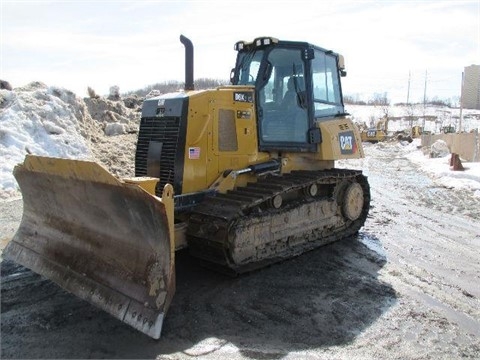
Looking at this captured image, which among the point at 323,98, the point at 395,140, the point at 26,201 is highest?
the point at 323,98

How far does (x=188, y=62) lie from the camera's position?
6.50 meters

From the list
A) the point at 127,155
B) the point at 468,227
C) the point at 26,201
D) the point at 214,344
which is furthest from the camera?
the point at 127,155

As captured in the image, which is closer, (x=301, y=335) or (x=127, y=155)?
(x=301, y=335)

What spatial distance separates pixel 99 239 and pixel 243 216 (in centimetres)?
165

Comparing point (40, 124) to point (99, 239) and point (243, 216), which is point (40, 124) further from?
point (243, 216)

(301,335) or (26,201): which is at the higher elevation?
(26,201)

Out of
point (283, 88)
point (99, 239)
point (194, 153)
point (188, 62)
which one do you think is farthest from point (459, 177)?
point (99, 239)

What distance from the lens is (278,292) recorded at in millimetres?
5426

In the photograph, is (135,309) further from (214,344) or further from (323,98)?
(323,98)

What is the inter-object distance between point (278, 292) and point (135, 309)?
1.71 meters

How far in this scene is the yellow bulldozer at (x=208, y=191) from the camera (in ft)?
15.4

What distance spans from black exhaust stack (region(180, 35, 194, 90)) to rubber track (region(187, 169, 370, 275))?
161cm

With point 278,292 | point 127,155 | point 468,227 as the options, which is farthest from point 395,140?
point 278,292

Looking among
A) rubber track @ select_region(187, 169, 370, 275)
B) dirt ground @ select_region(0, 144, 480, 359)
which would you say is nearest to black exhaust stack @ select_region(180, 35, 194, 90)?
rubber track @ select_region(187, 169, 370, 275)
